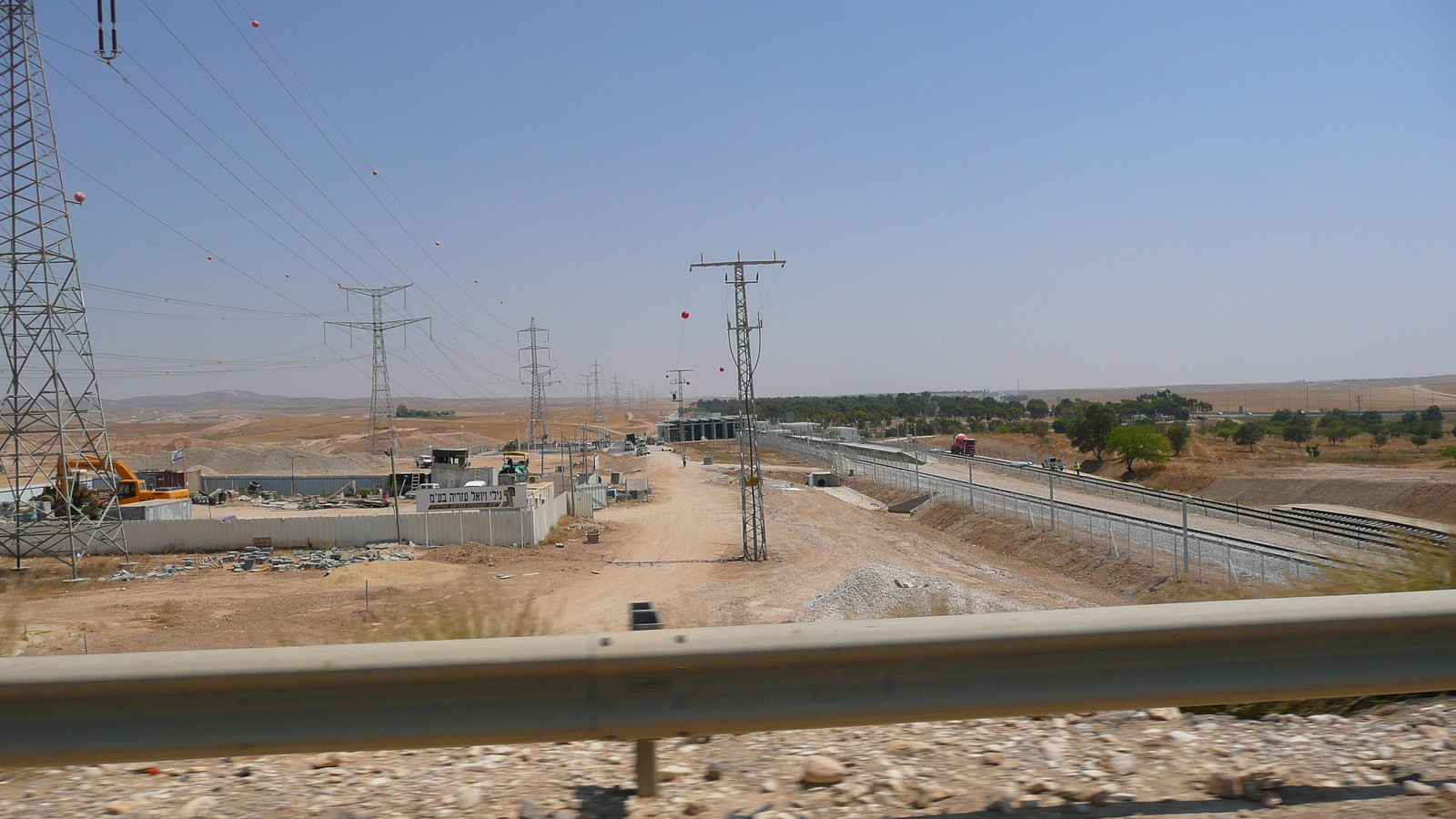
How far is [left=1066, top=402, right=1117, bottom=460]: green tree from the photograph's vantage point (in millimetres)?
84375

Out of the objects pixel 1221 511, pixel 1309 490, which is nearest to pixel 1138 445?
pixel 1309 490

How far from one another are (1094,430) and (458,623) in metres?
87.3

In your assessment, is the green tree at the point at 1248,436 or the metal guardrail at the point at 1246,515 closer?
the metal guardrail at the point at 1246,515

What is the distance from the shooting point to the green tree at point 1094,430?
277 feet

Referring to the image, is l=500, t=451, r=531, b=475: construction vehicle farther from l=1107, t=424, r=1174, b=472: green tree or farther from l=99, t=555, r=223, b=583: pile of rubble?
l=1107, t=424, r=1174, b=472: green tree

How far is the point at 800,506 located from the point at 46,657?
177ft

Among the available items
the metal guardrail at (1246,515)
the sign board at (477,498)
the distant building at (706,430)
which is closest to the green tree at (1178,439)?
the metal guardrail at (1246,515)

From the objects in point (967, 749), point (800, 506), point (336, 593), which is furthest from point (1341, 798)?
point (800, 506)

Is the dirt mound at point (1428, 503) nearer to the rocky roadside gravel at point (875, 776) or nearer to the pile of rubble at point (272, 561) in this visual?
the pile of rubble at point (272, 561)

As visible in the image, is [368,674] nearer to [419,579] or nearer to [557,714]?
[557,714]

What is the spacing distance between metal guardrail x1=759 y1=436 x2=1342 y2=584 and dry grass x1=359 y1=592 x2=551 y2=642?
12530 millimetres

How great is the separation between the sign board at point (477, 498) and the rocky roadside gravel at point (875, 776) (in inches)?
1564

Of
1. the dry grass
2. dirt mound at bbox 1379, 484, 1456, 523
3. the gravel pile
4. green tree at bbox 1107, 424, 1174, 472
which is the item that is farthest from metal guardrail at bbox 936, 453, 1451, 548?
the dry grass

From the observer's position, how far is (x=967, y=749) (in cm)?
434
